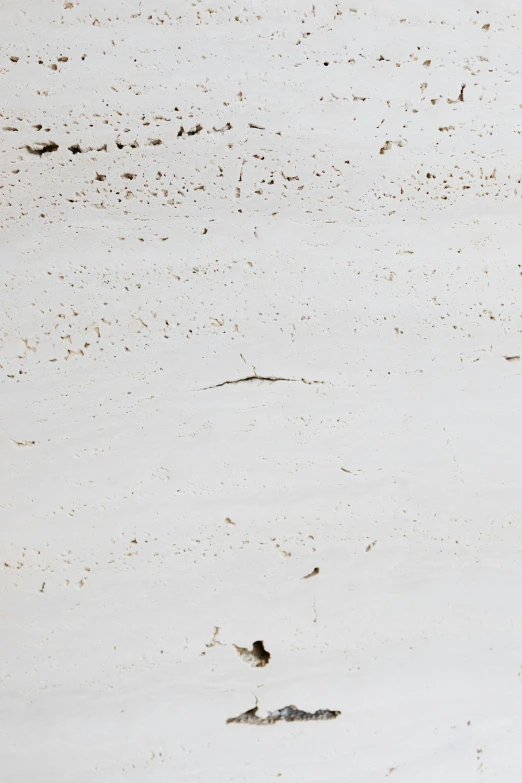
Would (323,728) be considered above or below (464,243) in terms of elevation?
below

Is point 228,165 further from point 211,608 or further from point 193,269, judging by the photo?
point 211,608

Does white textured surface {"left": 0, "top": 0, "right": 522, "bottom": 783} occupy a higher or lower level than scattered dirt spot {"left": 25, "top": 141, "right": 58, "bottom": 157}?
lower

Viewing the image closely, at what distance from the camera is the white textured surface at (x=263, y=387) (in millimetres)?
506

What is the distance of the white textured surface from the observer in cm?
51

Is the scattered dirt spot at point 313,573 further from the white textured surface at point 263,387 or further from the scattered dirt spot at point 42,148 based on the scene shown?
Answer: the scattered dirt spot at point 42,148

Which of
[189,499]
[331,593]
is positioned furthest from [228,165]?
[331,593]

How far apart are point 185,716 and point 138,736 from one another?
51 millimetres

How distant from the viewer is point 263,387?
52 centimetres

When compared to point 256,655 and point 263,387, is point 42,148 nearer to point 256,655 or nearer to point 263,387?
point 263,387

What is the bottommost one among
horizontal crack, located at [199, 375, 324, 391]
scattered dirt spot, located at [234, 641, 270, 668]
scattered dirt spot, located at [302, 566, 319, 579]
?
scattered dirt spot, located at [234, 641, 270, 668]

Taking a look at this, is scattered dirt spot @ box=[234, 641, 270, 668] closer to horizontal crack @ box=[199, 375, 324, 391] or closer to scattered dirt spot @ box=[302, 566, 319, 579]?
scattered dirt spot @ box=[302, 566, 319, 579]

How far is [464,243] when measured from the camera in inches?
21.1

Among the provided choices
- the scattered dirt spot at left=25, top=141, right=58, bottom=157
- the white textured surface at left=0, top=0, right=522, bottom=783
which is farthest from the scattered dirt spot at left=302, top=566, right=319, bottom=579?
the scattered dirt spot at left=25, top=141, right=58, bottom=157

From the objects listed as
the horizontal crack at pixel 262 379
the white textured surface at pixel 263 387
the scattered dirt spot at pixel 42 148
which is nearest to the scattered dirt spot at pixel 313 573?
the white textured surface at pixel 263 387
